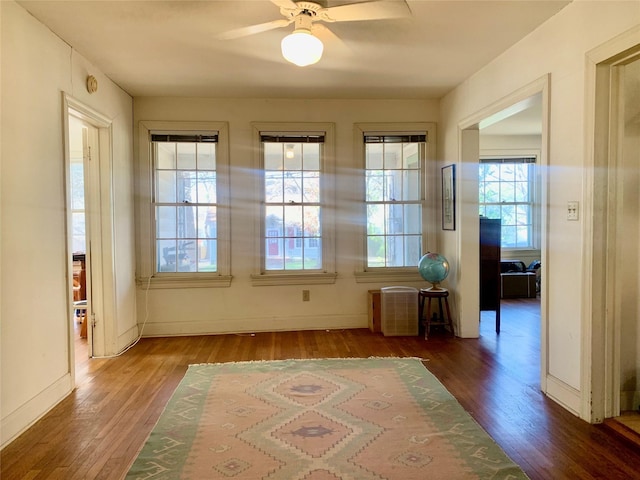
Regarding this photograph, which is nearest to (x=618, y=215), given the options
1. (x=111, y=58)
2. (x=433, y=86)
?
(x=433, y=86)

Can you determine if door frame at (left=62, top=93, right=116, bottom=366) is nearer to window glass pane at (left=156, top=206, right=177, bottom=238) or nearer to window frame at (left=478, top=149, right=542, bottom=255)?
window glass pane at (left=156, top=206, right=177, bottom=238)

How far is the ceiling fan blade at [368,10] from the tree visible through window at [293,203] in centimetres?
235

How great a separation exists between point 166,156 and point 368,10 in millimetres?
→ 3112

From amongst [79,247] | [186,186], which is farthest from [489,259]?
[79,247]

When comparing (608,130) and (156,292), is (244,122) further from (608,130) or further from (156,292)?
(608,130)

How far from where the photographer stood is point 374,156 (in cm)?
493

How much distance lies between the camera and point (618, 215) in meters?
2.53

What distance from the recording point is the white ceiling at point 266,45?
2699mm

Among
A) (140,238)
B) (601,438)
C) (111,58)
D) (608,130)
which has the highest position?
(111,58)

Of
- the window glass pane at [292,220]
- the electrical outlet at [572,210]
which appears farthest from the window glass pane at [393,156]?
the electrical outlet at [572,210]

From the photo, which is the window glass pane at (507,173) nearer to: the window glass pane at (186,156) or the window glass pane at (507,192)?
the window glass pane at (507,192)

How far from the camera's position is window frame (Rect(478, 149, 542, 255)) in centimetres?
700

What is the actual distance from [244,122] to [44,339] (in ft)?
9.72

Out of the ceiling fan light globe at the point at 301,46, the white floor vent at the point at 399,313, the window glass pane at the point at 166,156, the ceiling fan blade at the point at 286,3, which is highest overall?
the ceiling fan blade at the point at 286,3
